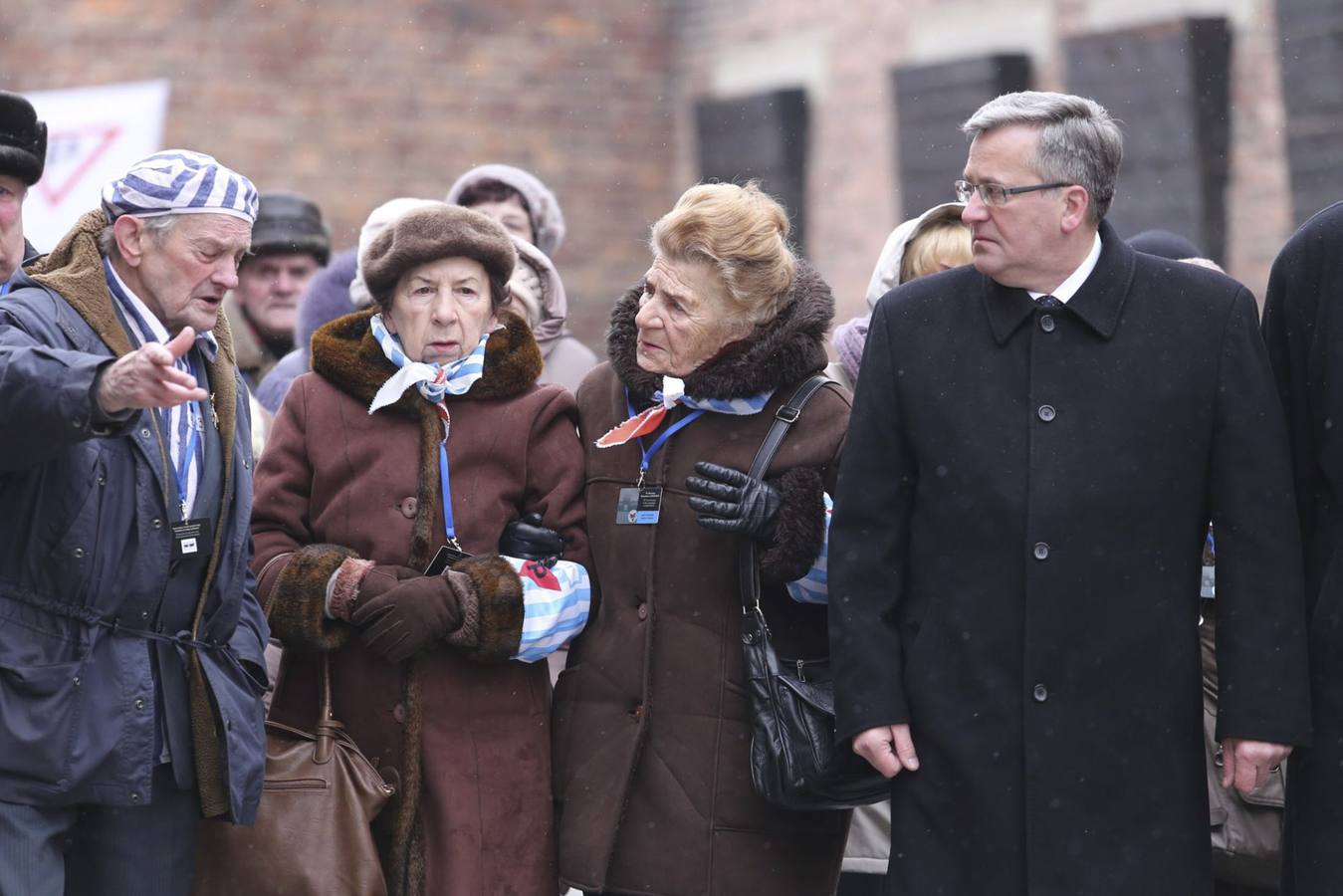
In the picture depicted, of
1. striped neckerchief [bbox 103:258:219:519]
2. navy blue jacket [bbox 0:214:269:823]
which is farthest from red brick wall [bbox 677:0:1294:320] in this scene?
navy blue jacket [bbox 0:214:269:823]

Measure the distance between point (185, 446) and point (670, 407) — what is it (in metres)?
1.00

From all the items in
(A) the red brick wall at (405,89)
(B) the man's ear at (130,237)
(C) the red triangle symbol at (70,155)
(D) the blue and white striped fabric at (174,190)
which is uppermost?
(A) the red brick wall at (405,89)

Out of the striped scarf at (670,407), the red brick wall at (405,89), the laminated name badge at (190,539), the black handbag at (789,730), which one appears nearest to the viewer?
the laminated name badge at (190,539)

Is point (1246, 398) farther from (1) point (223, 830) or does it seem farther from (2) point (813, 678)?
(1) point (223, 830)

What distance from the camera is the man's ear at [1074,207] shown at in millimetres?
3631

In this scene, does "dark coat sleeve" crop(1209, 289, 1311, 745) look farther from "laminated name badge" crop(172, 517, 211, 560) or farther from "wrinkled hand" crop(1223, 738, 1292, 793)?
"laminated name badge" crop(172, 517, 211, 560)

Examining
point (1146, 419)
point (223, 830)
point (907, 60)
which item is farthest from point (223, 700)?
point (907, 60)

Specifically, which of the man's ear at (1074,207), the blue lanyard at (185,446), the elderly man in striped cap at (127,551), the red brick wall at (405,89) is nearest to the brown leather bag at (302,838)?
the elderly man in striped cap at (127,551)

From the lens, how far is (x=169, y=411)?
12.1ft

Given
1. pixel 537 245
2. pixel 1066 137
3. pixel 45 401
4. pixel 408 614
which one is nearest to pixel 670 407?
pixel 408 614

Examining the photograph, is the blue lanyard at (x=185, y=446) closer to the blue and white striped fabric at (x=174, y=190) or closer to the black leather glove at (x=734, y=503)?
the blue and white striped fabric at (x=174, y=190)

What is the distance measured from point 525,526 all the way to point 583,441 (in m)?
0.27

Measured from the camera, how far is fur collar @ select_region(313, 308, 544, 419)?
407cm

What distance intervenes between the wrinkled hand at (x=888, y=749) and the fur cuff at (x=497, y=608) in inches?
29.1
